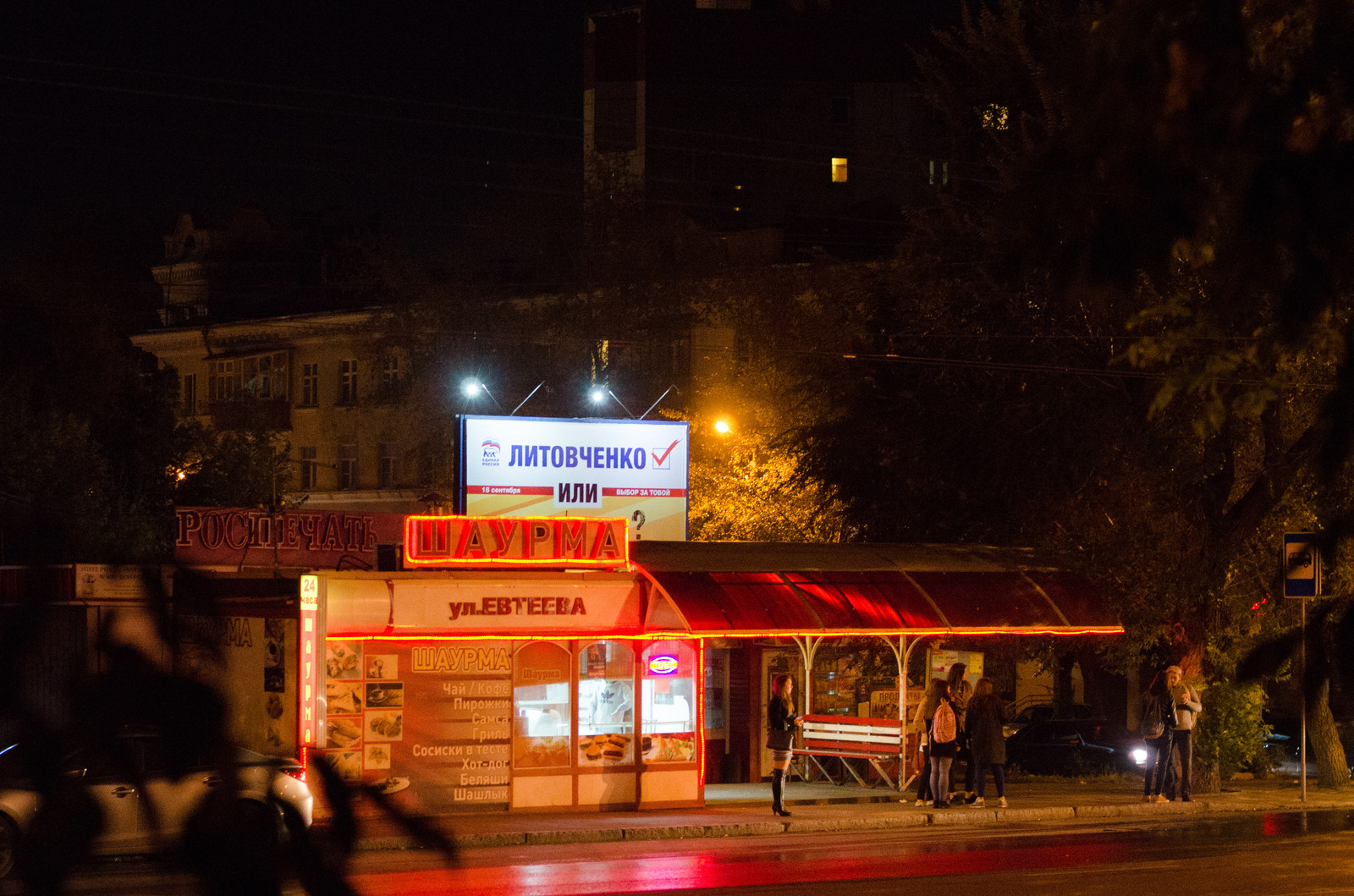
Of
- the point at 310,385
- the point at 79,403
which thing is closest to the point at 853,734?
the point at 79,403

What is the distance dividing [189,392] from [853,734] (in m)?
44.5

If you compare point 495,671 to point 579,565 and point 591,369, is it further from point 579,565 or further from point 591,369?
point 591,369

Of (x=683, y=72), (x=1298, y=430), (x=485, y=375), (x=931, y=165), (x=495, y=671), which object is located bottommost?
(x=495, y=671)

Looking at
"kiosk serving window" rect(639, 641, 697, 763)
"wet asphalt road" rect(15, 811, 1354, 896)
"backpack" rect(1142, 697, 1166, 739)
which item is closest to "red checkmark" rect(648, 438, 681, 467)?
"kiosk serving window" rect(639, 641, 697, 763)

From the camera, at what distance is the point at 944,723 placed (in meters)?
21.6

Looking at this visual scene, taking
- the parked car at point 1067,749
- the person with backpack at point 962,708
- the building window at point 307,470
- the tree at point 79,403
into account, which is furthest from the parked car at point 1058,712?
the building window at point 307,470

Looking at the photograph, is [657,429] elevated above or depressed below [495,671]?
above

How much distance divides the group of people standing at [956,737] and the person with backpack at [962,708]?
12mm

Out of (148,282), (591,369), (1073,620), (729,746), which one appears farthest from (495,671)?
(148,282)

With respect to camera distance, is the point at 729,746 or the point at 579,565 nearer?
the point at 579,565

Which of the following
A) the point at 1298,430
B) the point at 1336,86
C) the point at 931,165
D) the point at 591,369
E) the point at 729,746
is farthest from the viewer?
the point at 931,165

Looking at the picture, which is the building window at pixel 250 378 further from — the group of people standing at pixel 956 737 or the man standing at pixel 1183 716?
the man standing at pixel 1183 716

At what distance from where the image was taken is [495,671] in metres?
21.2

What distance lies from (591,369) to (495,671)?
23052 mm
